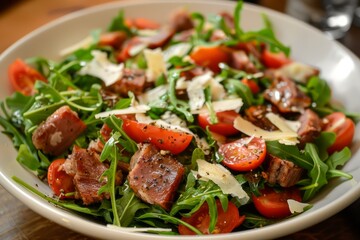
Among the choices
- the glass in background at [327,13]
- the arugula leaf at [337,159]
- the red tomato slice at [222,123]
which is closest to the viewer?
the arugula leaf at [337,159]

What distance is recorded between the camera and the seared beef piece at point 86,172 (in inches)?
74.4

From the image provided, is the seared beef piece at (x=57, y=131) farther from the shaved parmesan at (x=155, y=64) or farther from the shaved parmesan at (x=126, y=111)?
the shaved parmesan at (x=155, y=64)

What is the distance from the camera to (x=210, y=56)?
2.58 metres

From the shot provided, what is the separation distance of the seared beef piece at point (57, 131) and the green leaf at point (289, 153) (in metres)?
0.77

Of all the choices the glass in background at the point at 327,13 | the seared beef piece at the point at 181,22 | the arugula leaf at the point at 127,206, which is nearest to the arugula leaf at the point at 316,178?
the arugula leaf at the point at 127,206

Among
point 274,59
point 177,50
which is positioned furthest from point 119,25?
point 274,59

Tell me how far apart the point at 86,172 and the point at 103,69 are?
2.17ft

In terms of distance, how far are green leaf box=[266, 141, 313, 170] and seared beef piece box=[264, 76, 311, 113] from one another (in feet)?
1.13

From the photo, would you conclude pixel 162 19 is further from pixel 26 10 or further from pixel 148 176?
pixel 148 176

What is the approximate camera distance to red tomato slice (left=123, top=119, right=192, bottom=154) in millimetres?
1979

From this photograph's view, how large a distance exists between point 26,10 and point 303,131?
85.9 inches

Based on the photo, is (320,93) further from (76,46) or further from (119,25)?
(76,46)

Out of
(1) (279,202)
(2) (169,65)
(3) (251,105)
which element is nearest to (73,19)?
→ (2) (169,65)

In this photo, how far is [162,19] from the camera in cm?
310
